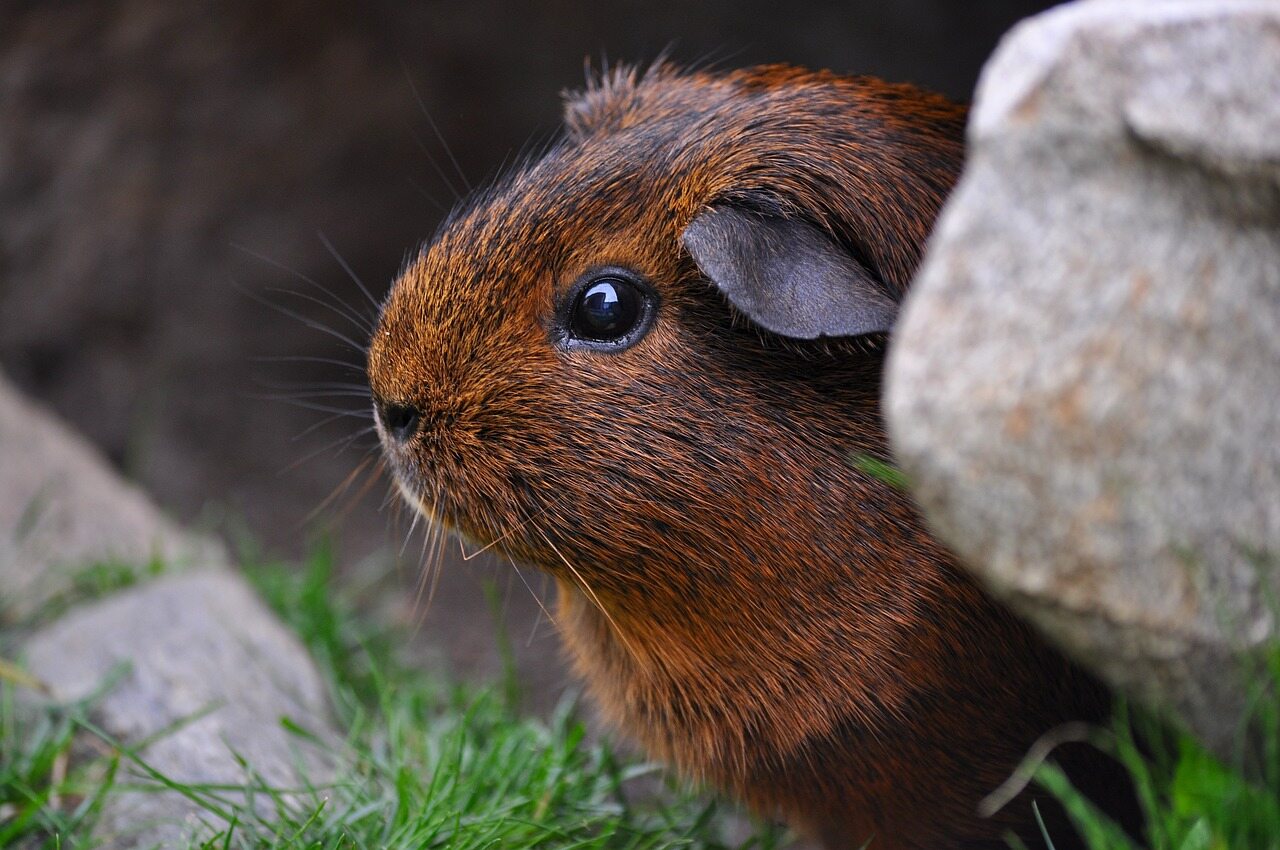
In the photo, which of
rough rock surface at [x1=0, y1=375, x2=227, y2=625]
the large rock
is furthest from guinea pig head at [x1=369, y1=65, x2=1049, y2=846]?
rough rock surface at [x1=0, y1=375, x2=227, y2=625]

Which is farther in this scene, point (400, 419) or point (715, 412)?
point (400, 419)

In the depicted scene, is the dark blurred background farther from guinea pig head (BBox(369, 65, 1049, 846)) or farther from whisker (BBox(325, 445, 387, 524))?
guinea pig head (BBox(369, 65, 1049, 846))

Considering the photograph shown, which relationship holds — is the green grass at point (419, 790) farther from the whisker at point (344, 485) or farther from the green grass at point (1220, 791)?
the whisker at point (344, 485)

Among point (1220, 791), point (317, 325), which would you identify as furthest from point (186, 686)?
point (1220, 791)

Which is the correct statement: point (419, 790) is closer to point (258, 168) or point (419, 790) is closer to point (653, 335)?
point (653, 335)

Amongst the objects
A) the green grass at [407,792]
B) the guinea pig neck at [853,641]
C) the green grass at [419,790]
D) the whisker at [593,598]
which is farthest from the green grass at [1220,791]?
the green grass at [407,792]

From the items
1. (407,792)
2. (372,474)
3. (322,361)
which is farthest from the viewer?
(372,474)

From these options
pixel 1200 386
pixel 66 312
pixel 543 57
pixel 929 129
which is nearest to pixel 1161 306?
pixel 1200 386
